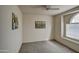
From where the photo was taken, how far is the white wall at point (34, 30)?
245 inches

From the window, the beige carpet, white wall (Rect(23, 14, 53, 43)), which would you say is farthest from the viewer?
white wall (Rect(23, 14, 53, 43))

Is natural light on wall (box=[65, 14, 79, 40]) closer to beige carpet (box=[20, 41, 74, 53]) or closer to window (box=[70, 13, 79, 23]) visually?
window (box=[70, 13, 79, 23])

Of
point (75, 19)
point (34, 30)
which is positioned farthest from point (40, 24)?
point (75, 19)

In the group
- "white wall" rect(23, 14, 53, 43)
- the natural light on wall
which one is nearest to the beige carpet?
the natural light on wall

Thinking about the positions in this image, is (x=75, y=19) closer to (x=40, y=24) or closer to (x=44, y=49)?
(x=44, y=49)

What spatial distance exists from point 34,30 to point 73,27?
2.45 meters

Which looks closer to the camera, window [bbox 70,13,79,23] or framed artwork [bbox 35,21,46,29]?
window [bbox 70,13,79,23]

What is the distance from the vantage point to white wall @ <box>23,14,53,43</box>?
20.4ft

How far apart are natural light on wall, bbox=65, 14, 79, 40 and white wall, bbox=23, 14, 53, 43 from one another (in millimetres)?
1598

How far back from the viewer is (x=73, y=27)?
16.8ft

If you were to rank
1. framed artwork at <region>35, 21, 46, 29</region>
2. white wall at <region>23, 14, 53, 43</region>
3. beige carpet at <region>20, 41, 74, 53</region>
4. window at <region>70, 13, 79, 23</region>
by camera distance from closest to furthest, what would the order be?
1. beige carpet at <region>20, 41, 74, 53</region>
2. window at <region>70, 13, 79, 23</region>
3. white wall at <region>23, 14, 53, 43</region>
4. framed artwork at <region>35, 21, 46, 29</region>
